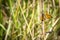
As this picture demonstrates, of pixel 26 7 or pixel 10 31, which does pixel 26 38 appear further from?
pixel 26 7

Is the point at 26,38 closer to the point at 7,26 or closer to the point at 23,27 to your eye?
the point at 23,27

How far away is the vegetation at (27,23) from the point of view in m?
1.37

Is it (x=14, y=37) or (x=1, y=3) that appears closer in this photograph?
(x=14, y=37)

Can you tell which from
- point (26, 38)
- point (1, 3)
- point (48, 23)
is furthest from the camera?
point (1, 3)

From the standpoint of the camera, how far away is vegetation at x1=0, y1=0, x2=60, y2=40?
137 centimetres

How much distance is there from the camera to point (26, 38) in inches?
53.6

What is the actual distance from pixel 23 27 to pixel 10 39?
13 centimetres

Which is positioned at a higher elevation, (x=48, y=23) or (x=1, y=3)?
(x=1, y=3)

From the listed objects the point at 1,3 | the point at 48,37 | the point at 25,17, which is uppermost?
the point at 1,3

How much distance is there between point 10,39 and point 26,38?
14cm

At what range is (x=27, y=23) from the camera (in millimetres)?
1377

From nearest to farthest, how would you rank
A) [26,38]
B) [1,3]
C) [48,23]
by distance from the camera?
[26,38] → [48,23] → [1,3]

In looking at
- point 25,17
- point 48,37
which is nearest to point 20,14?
point 25,17

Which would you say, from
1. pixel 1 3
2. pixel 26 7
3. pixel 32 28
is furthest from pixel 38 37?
pixel 1 3
